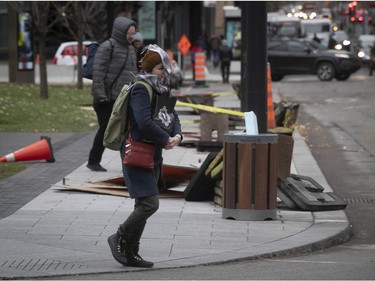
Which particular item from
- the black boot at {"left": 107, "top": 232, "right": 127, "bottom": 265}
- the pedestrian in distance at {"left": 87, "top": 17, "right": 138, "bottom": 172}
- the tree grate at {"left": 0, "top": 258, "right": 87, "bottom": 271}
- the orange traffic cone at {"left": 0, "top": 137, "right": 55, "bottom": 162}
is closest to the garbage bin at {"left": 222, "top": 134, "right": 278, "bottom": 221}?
the black boot at {"left": 107, "top": 232, "right": 127, "bottom": 265}

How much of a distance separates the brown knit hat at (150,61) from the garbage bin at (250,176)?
2.13 m

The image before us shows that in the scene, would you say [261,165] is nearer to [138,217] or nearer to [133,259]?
[138,217]

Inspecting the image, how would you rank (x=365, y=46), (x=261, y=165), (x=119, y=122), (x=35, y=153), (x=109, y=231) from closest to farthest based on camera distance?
(x=119, y=122) → (x=109, y=231) → (x=261, y=165) → (x=35, y=153) → (x=365, y=46)

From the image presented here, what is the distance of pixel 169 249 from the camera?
28.8ft

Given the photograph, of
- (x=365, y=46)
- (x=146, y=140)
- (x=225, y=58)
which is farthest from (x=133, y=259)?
(x=365, y=46)

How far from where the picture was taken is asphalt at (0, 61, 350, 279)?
27.2ft

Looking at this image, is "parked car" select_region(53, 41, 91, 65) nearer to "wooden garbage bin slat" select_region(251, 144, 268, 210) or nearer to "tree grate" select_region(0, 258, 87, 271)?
"wooden garbage bin slat" select_region(251, 144, 268, 210)

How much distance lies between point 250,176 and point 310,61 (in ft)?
118

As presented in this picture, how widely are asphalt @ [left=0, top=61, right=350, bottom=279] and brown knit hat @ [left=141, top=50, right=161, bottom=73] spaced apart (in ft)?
4.64

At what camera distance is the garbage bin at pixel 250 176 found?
33.1 feet

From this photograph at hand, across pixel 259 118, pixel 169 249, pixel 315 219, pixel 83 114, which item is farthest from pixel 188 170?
pixel 83 114

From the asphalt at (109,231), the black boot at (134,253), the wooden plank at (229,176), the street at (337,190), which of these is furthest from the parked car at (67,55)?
the black boot at (134,253)

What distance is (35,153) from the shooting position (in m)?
14.8

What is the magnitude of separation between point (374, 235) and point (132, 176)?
2.88 metres
